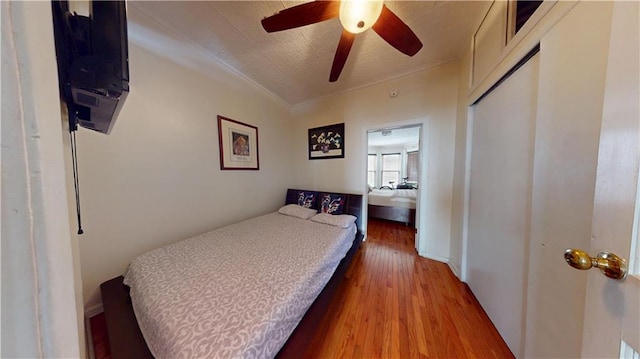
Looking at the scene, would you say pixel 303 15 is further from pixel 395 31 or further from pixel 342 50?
pixel 395 31

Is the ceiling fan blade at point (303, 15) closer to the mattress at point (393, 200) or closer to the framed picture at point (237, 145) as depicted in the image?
the framed picture at point (237, 145)

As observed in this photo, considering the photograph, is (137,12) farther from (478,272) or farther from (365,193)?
(478,272)

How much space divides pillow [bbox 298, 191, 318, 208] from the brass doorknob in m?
2.40

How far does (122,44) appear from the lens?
459 millimetres

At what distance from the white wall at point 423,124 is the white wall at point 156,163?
4.83ft

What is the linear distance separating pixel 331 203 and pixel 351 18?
1997 mm

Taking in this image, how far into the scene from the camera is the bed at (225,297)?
785mm

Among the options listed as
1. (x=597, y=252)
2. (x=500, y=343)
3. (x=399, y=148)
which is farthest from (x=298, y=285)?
(x=399, y=148)

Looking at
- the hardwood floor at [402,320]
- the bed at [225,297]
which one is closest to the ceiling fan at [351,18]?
the bed at [225,297]

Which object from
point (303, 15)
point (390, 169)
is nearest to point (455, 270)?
point (303, 15)

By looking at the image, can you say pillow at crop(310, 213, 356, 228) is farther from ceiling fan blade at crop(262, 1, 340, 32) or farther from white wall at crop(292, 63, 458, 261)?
ceiling fan blade at crop(262, 1, 340, 32)

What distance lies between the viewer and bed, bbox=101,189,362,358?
0.78 m

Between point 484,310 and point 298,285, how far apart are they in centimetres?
156

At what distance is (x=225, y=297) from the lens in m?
0.96
